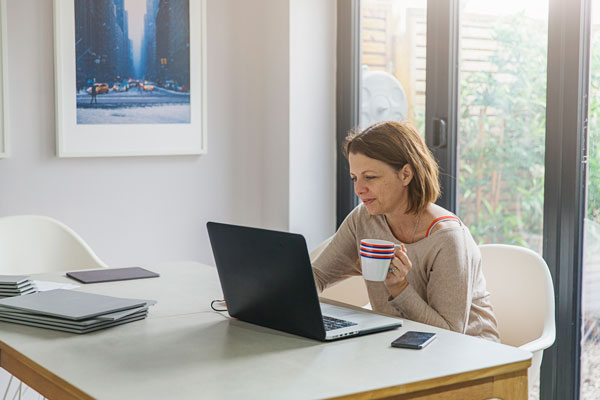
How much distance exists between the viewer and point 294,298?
1705 mm

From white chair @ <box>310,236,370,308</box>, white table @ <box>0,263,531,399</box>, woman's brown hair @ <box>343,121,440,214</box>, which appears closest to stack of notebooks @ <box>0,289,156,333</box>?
white table @ <box>0,263,531,399</box>

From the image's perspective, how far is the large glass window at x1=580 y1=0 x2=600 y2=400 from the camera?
2436mm

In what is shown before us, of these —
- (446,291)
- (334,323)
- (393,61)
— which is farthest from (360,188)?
(393,61)

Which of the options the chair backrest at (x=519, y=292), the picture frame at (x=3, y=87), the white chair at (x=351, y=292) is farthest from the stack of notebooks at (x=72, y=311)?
the picture frame at (x=3, y=87)

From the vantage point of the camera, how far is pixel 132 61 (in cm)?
338

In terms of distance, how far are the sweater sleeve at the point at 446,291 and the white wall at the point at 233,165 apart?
63.1 inches

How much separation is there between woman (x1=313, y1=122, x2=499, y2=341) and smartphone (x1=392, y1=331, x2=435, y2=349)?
0.23 metres

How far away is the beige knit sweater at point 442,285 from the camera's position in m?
1.97

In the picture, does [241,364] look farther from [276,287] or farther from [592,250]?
[592,250]

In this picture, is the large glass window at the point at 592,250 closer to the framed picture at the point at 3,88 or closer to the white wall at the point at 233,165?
the white wall at the point at 233,165

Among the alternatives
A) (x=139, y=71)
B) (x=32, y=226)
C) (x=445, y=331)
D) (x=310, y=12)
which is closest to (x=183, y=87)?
(x=139, y=71)

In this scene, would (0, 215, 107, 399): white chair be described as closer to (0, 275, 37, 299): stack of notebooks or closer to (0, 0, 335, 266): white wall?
(0, 0, 335, 266): white wall

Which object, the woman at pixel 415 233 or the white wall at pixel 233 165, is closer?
the woman at pixel 415 233

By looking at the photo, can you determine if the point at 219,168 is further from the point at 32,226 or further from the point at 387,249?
the point at 387,249
